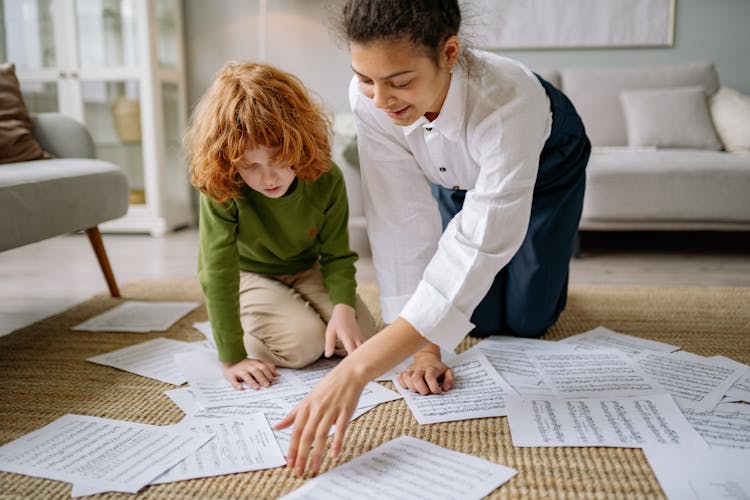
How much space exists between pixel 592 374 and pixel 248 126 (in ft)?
2.40

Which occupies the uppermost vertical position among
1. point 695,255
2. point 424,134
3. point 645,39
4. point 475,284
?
point 645,39

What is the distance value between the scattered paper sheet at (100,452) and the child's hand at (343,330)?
268mm

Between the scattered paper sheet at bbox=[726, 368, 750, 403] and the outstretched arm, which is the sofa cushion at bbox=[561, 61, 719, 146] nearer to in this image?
the scattered paper sheet at bbox=[726, 368, 750, 403]

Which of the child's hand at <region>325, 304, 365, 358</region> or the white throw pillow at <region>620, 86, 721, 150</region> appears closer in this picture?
the child's hand at <region>325, 304, 365, 358</region>

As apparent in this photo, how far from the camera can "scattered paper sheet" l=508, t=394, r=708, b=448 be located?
0.87m

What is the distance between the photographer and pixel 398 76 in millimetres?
824

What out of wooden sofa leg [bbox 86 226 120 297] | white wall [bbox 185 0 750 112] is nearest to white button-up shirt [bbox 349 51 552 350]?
wooden sofa leg [bbox 86 226 120 297]

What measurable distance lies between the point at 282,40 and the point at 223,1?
366mm

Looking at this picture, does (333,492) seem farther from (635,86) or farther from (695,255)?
(635,86)

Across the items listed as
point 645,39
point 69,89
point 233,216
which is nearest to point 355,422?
point 233,216

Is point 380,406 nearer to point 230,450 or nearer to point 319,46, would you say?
point 230,450

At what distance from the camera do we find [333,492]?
753 mm

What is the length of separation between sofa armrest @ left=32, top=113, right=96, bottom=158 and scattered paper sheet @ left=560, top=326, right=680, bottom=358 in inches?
56.0

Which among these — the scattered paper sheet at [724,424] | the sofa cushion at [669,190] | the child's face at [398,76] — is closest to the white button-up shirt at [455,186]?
the child's face at [398,76]
